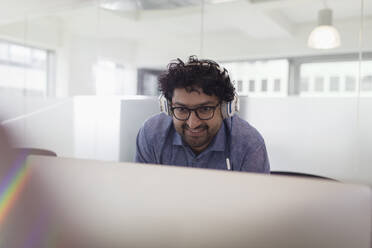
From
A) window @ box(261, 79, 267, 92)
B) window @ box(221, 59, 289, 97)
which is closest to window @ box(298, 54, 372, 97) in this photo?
window @ box(221, 59, 289, 97)

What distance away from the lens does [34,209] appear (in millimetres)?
373

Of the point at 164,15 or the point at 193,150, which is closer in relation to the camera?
the point at 193,150

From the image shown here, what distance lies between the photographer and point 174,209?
33 centimetres

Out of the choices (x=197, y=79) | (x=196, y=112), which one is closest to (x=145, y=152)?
(x=196, y=112)

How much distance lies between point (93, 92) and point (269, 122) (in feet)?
7.03

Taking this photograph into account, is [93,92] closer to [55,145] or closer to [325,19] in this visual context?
[55,145]

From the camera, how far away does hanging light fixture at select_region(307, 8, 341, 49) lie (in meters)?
2.62

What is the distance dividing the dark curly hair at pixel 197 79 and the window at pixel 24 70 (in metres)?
3.45

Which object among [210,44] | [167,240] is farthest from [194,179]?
[210,44]

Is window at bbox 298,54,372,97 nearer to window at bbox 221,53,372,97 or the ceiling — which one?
window at bbox 221,53,372,97

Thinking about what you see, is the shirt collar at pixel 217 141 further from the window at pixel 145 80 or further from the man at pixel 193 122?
the window at pixel 145 80

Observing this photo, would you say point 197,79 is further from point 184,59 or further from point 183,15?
point 183,15

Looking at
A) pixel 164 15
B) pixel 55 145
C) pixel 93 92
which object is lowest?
pixel 55 145

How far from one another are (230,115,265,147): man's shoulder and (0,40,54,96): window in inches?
147
